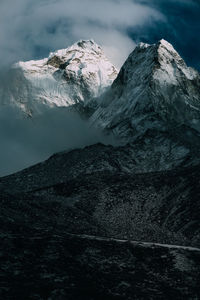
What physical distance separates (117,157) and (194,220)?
84549 mm

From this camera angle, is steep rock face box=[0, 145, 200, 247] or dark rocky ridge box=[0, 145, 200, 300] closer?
dark rocky ridge box=[0, 145, 200, 300]

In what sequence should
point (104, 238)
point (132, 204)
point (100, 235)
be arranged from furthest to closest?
point (132, 204), point (100, 235), point (104, 238)

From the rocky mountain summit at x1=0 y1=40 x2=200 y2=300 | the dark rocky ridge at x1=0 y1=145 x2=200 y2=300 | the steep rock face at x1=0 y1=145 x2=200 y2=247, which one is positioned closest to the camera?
the dark rocky ridge at x1=0 y1=145 x2=200 y2=300

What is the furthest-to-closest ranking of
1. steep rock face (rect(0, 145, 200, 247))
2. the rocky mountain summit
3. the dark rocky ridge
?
steep rock face (rect(0, 145, 200, 247))
the rocky mountain summit
the dark rocky ridge

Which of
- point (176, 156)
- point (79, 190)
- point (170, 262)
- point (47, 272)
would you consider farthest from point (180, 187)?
point (176, 156)

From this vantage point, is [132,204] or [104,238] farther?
[132,204]

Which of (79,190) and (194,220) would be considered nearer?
(194,220)

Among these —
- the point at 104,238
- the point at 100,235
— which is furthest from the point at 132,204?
the point at 104,238

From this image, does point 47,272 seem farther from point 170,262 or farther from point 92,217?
point 92,217

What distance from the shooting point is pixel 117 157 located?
158 meters

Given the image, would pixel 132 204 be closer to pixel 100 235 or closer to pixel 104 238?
pixel 100 235

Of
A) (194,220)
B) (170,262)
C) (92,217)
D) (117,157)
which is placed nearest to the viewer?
(170,262)

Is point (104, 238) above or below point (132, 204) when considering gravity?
below

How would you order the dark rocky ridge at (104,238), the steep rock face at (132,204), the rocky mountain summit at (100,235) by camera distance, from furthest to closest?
the steep rock face at (132,204) → the rocky mountain summit at (100,235) → the dark rocky ridge at (104,238)
